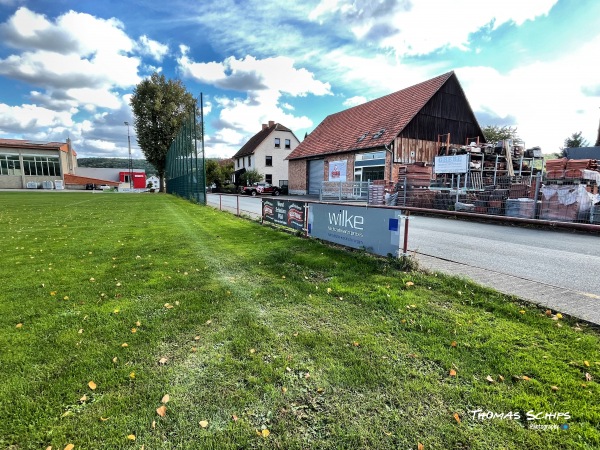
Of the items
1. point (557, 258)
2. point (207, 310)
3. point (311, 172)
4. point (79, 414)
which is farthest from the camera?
point (311, 172)

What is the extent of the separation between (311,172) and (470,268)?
2977 centimetres

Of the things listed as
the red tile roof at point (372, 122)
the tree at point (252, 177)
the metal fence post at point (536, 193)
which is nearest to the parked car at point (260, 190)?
the red tile roof at point (372, 122)

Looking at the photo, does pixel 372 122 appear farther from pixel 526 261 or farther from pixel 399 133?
pixel 526 261

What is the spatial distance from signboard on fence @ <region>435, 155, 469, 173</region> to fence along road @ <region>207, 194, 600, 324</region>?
20.6 ft

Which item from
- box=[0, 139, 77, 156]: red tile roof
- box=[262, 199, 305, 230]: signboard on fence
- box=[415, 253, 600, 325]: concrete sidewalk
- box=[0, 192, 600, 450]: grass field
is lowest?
box=[0, 192, 600, 450]: grass field

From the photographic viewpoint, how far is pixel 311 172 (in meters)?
34.7

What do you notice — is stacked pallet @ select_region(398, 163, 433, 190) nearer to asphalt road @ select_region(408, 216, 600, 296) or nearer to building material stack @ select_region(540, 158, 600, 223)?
building material stack @ select_region(540, 158, 600, 223)

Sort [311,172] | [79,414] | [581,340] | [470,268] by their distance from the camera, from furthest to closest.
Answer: [311,172] < [470,268] < [581,340] < [79,414]

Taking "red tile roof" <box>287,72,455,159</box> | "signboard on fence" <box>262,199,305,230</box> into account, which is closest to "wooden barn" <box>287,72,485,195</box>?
"red tile roof" <box>287,72,455,159</box>

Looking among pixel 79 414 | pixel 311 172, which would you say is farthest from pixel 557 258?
pixel 311 172

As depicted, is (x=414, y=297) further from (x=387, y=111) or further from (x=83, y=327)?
(x=387, y=111)

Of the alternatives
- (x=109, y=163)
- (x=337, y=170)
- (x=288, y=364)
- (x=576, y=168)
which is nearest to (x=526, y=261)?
(x=288, y=364)

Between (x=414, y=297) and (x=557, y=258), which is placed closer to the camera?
(x=414, y=297)

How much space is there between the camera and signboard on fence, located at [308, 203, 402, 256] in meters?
5.77
